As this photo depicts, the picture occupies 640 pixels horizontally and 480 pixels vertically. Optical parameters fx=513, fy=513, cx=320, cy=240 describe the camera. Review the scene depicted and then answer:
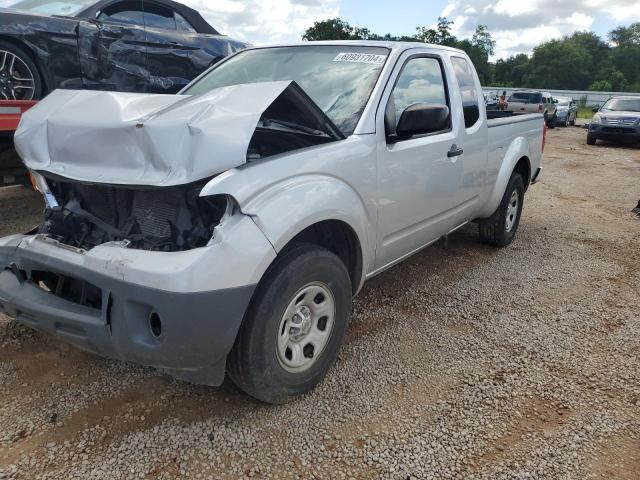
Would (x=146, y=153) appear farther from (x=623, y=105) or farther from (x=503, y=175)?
(x=623, y=105)

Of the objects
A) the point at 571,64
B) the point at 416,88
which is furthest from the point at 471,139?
the point at 571,64

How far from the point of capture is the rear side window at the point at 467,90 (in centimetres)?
417

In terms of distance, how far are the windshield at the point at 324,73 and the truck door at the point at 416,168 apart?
0.51 feet

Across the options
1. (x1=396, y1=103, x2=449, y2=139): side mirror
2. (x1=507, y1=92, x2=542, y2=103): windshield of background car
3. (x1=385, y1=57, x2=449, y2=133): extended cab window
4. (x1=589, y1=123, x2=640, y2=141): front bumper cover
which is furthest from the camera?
(x1=507, y1=92, x2=542, y2=103): windshield of background car

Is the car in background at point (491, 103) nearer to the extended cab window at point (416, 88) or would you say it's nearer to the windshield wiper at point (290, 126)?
the extended cab window at point (416, 88)

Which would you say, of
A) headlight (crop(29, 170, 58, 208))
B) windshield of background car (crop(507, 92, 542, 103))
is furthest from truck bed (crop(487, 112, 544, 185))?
windshield of background car (crop(507, 92, 542, 103))

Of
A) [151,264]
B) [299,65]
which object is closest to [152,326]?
[151,264]

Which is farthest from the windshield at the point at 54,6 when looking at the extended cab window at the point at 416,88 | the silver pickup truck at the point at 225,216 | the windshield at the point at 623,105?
the windshield at the point at 623,105

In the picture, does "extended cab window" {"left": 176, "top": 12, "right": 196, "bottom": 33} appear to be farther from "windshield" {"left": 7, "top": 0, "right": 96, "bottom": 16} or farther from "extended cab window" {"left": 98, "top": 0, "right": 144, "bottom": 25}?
"windshield" {"left": 7, "top": 0, "right": 96, "bottom": 16}

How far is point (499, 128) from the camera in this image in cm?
473

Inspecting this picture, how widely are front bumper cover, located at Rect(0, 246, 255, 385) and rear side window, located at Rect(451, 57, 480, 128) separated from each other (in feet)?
9.16

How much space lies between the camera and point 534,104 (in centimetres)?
2241

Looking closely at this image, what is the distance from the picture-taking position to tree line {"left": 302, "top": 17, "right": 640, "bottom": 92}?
68.9 m

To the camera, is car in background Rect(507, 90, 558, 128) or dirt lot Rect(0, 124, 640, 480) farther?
car in background Rect(507, 90, 558, 128)
